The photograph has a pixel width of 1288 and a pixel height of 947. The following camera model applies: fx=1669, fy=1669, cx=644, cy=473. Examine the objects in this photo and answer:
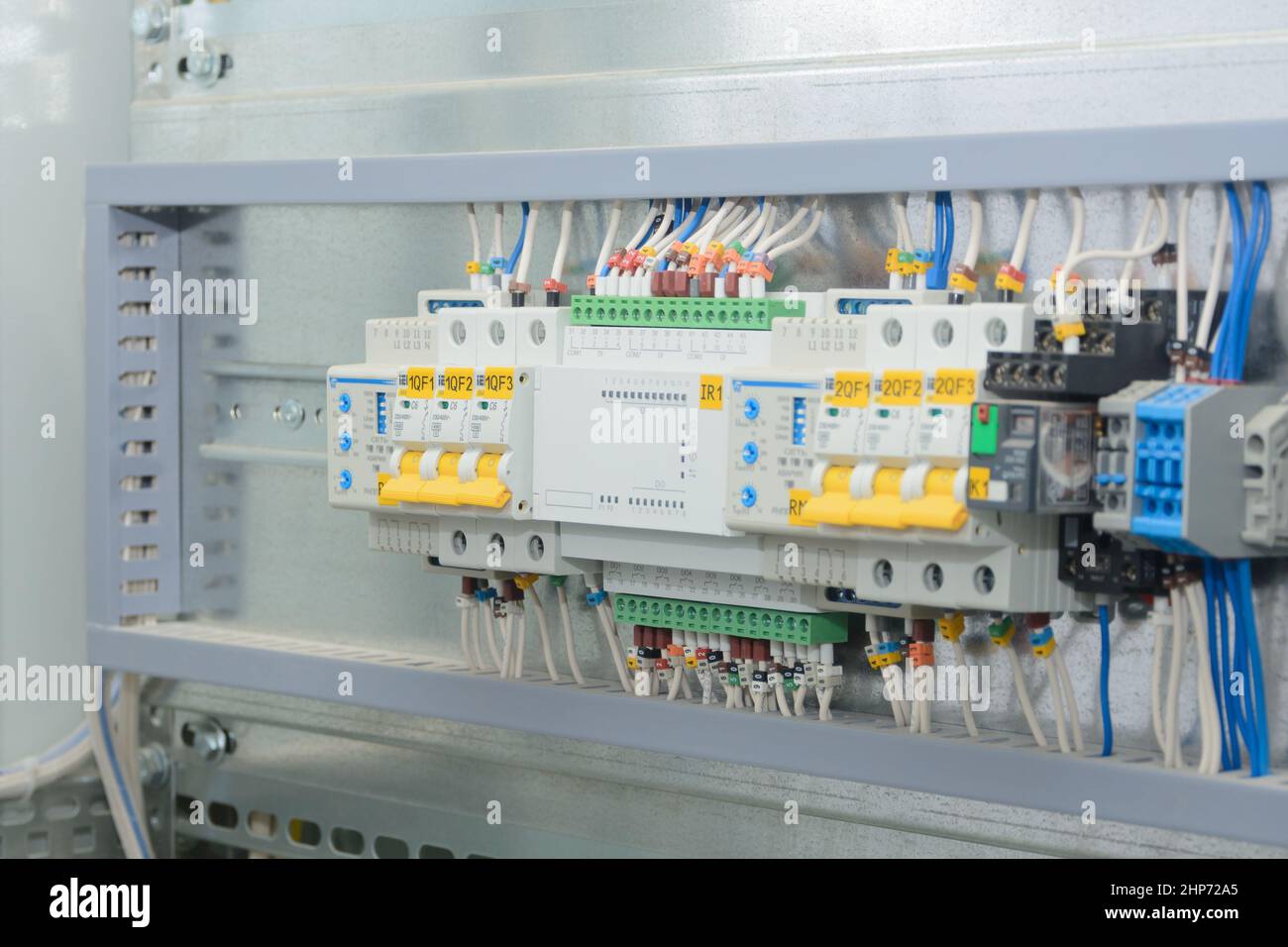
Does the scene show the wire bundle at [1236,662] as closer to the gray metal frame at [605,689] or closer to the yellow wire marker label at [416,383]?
the gray metal frame at [605,689]

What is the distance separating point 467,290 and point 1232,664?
868 mm

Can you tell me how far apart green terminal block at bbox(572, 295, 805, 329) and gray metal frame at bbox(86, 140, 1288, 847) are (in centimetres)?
10

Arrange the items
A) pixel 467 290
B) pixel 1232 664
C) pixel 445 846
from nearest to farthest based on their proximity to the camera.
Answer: pixel 1232 664 → pixel 467 290 → pixel 445 846

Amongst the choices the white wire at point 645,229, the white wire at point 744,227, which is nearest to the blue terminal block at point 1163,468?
the white wire at point 744,227

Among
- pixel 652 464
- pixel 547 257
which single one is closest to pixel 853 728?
pixel 652 464

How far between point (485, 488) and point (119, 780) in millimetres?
807

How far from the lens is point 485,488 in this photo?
1610 millimetres

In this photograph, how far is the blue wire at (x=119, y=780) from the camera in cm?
209

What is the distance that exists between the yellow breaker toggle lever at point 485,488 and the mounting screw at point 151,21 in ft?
2.85

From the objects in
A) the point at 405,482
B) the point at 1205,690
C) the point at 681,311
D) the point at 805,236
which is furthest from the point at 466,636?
the point at 1205,690

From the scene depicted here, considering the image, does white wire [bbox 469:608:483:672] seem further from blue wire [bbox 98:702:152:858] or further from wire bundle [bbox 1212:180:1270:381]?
wire bundle [bbox 1212:180:1270:381]

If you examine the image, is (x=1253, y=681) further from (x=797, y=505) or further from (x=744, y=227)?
(x=744, y=227)
